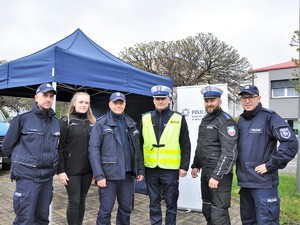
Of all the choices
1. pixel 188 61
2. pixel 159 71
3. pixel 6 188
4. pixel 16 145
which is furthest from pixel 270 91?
pixel 16 145

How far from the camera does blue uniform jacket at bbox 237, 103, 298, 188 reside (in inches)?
114

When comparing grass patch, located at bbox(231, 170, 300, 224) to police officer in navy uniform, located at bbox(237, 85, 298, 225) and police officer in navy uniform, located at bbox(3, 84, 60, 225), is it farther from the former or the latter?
police officer in navy uniform, located at bbox(3, 84, 60, 225)

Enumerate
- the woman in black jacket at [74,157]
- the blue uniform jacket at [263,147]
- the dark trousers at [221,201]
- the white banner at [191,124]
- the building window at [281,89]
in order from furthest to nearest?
the building window at [281,89]
the white banner at [191,124]
the woman in black jacket at [74,157]
the dark trousers at [221,201]
the blue uniform jacket at [263,147]

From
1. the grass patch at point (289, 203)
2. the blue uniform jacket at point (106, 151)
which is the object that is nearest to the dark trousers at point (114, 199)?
the blue uniform jacket at point (106, 151)

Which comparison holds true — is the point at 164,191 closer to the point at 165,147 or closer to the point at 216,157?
the point at 165,147

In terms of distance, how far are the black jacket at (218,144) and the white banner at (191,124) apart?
133cm

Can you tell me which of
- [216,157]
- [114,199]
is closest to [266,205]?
[216,157]

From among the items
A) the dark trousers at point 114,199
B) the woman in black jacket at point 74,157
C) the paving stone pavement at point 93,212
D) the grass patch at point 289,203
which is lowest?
the paving stone pavement at point 93,212

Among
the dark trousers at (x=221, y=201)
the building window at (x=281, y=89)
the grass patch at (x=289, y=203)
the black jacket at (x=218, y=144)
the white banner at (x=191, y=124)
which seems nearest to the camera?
the black jacket at (x=218, y=144)

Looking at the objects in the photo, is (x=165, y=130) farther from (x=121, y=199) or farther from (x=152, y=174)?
(x=121, y=199)

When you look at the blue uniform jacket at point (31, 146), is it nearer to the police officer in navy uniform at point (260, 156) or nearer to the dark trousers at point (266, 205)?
the police officer in navy uniform at point (260, 156)

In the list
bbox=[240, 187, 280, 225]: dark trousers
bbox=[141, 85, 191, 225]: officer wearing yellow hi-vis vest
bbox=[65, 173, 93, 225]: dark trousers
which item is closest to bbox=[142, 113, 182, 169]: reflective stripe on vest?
bbox=[141, 85, 191, 225]: officer wearing yellow hi-vis vest

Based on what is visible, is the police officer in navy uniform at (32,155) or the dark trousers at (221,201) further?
the dark trousers at (221,201)

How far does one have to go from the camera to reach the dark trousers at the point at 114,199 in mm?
3209
